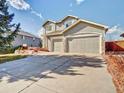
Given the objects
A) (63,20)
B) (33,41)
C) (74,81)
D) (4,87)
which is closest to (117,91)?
(74,81)

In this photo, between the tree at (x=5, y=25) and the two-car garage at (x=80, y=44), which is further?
the two-car garage at (x=80, y=44)

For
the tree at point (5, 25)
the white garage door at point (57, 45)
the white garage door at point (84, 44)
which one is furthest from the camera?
the white garage door at point (57, 45)

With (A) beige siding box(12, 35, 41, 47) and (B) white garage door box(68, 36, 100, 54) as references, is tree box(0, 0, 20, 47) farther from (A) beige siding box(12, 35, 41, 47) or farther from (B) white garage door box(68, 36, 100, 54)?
(A) beige siding box(12, 35, 41, 47)

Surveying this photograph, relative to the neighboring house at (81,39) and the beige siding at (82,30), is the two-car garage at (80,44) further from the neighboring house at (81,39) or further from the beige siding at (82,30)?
the beige siding at (82,30)

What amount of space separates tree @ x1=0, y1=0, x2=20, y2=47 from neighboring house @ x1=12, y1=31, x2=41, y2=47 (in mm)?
15807

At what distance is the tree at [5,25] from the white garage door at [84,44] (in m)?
7.54

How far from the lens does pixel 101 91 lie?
16.0ft

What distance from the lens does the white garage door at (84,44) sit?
684 inches

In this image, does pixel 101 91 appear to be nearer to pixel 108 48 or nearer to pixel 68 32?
pixel 68 32

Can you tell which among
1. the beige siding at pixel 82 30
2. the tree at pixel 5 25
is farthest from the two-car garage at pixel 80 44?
the tree at pixel 5 25

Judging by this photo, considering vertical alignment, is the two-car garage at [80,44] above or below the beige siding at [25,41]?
below

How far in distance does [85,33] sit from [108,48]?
5458 mm

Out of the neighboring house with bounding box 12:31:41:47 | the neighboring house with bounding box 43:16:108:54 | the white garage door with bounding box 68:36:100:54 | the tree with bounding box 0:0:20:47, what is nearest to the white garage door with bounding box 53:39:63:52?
the neighboring house with bounding box 43:16:108:54

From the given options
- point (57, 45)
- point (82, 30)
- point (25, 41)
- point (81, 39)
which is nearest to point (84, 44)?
point (81, 39)
